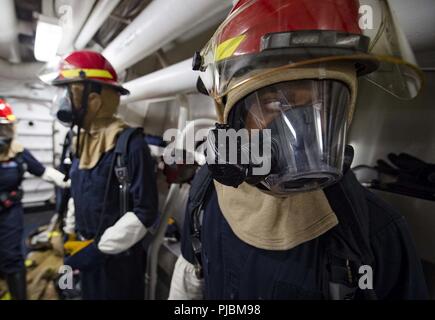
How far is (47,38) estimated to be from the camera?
3.56 ft

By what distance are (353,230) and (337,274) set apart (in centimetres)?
11

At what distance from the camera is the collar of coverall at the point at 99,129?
1235mm

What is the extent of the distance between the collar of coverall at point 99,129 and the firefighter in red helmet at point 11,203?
0.79 m

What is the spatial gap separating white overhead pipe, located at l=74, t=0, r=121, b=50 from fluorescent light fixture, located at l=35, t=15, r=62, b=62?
0.49 ft

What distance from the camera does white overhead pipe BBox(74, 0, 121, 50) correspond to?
3.32 feet

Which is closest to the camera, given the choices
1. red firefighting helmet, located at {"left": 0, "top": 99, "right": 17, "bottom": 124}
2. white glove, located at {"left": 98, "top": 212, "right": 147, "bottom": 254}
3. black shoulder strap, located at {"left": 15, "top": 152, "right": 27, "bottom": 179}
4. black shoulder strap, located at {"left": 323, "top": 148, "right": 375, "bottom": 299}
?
black shoulder strap, located at {"left": 323, "top": 148, "right": 375, "bottom": 299}

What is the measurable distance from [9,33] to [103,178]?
0.86 m

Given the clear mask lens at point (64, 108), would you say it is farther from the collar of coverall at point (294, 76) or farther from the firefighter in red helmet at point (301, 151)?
the collar of coverall at point (294, 76)

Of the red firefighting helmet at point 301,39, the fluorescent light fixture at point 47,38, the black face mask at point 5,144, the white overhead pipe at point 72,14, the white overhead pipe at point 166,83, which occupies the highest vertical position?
the white overhead pipe at point 72,14

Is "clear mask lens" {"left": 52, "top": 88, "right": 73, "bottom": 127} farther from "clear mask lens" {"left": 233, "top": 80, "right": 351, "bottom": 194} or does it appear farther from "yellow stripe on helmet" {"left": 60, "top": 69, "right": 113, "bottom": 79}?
"clear mask lens" {"left": 233, "top": 80, "right": 351, "bottom": 194}

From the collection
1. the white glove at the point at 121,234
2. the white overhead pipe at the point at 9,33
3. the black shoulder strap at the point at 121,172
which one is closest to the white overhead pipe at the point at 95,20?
the white overhead pipe at the point at 9,33

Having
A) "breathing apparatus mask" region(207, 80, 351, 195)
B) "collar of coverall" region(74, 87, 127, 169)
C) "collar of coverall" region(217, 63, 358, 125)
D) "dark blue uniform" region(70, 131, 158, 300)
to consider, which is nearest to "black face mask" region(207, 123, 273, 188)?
"breathing apparatus mask" region(207, 80, 351, 195)

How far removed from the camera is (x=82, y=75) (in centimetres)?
116

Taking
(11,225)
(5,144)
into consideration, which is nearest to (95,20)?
(5,144)
